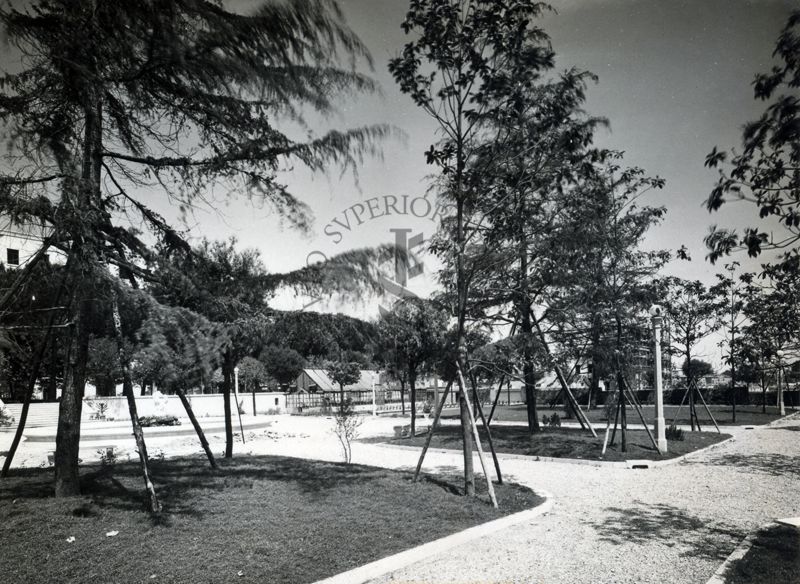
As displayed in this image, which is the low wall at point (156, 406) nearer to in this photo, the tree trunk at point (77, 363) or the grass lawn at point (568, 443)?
the grass lawn at point (568, 443)

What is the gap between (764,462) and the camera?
13.0 m

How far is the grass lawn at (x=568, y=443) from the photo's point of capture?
14.2m

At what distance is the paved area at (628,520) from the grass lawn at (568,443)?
3.21ft

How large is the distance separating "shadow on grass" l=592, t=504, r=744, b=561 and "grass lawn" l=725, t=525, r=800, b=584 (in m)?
0.31

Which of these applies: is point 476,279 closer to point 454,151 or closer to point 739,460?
point 454,151

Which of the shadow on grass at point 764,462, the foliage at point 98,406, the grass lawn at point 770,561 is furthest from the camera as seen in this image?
the foliage at point 98,406

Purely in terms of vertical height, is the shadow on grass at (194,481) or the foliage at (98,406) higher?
the shadow on grass at (194,481)

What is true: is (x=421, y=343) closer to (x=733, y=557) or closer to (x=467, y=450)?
(x=467, y=450)

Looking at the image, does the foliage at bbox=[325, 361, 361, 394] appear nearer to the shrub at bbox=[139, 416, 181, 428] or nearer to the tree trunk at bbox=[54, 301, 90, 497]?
the shrub at bbox=[139, 416, 181, 428]

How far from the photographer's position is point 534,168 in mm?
9984

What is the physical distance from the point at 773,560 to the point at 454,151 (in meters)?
7.42

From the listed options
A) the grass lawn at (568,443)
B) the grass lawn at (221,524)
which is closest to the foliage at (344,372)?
the grass lawn at (568,443)

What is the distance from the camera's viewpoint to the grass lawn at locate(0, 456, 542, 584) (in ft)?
16.5

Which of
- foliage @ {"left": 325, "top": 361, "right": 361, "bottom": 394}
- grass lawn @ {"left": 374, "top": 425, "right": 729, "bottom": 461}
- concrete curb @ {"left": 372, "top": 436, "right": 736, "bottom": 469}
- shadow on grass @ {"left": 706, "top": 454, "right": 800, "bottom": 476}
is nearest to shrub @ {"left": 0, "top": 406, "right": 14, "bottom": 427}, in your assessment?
foliage @ {"left": 325, "top": 361, "right": 361, "bottom": 394}
